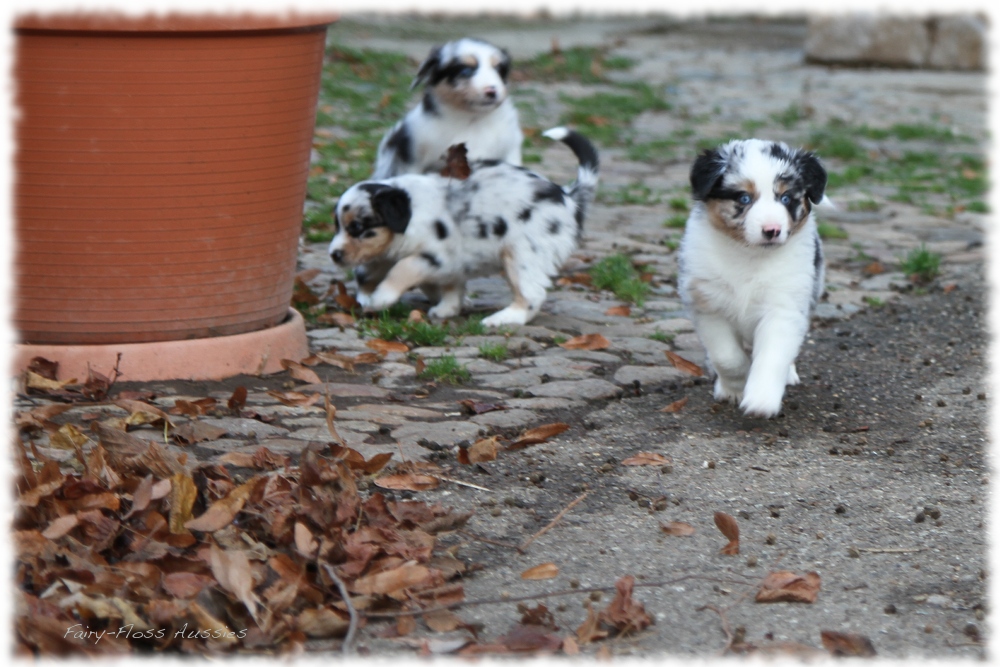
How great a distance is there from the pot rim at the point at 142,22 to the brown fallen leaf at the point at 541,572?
6.83ft

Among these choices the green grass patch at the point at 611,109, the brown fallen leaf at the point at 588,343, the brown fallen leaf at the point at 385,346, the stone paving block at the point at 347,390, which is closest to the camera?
the stone paving block at the point at 347,390

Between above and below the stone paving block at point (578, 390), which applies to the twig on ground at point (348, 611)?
above

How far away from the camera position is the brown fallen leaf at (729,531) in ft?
10.5

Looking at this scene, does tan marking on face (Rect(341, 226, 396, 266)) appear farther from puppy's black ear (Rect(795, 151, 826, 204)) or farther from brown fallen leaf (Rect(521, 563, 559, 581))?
brown fallen leaf (Rect(521, 563, 559, 581))

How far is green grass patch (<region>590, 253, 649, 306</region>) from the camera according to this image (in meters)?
5.96

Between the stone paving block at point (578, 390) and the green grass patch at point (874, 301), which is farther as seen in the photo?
the green grass patch at point (874, 301)

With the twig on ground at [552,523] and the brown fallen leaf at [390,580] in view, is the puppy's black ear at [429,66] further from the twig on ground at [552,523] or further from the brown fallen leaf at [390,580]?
the brown fallen leaf at [390,580]

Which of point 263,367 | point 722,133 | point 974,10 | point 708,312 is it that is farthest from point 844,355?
point 974,10

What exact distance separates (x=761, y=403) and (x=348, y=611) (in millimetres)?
1782

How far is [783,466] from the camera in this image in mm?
3873

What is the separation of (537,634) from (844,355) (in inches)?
115

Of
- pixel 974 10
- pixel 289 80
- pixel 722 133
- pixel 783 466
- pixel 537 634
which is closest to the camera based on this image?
pixel 537 634

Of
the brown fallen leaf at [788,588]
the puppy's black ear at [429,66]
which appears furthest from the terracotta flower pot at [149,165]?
the brown fallen leaf at [788,588]

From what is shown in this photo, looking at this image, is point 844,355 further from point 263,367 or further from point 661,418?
point 263,367
